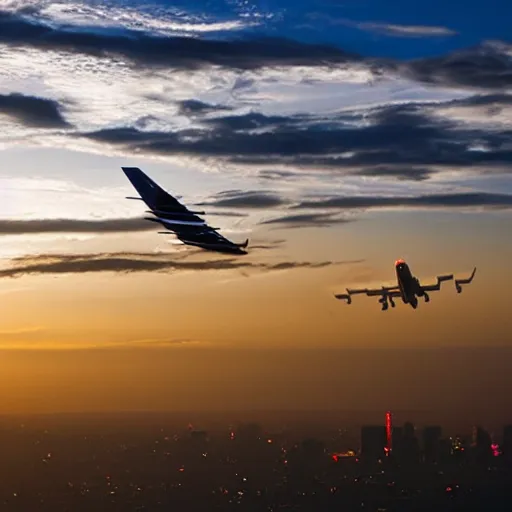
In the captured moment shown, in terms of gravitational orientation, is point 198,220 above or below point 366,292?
above

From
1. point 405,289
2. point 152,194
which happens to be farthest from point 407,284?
point 152,194

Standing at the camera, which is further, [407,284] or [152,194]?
[407,284]

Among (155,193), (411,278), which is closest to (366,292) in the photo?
(411,278)

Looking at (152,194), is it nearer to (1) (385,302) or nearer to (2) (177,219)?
(2) (177,219)

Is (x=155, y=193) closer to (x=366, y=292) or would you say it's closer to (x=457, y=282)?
Result: (x=366, y=292)

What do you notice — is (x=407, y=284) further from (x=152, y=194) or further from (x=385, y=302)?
(x=152, y=194)

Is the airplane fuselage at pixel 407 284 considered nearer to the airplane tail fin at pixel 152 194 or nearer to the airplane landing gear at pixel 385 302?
the airplane landing gear at pixel 385 302

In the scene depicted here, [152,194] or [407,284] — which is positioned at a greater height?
[152,194]

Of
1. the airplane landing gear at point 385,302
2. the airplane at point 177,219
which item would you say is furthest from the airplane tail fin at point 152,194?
the airplane landing gear at point 385,302
